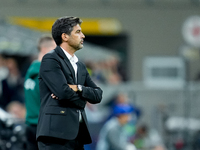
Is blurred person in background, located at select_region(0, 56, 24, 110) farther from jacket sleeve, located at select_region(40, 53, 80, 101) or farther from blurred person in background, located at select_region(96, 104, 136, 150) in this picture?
jacket sleeve, located at select_region(40, 53, 80, 101)

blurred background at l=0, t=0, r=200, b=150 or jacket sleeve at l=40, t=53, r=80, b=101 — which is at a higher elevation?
jacket sleeve at l=40, t=53, r=80, b=101

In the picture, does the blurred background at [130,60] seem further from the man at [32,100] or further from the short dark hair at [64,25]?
the short dark hair at [64,25]

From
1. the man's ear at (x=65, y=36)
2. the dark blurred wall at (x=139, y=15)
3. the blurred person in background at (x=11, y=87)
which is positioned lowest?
the dark blurred wall at (x=139, y=15)

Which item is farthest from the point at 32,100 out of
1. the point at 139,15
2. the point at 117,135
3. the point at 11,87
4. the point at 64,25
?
the point at 139,15

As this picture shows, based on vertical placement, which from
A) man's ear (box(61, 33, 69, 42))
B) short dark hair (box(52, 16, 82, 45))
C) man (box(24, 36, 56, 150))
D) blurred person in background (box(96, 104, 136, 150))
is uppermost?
short dark hair (box(52, 16, 82, 45))

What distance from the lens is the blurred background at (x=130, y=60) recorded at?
466 inches

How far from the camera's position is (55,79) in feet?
15.8

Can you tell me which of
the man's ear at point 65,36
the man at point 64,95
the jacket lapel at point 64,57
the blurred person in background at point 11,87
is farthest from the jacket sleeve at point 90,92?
the blurred person in background at point 11,87

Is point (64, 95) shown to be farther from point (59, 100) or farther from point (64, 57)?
point (64, 57)

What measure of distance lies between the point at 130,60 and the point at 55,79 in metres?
24.7

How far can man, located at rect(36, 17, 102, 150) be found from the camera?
4.79 metres

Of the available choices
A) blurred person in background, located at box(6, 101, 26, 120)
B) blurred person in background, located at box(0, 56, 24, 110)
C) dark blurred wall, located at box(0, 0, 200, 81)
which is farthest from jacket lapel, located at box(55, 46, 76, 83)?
dark blurred wall, located at box(0, 0, 200, 81)

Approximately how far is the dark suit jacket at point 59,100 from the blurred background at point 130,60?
2.43m

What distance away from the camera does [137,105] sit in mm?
14305
